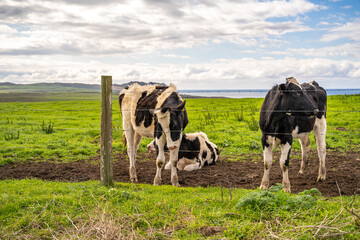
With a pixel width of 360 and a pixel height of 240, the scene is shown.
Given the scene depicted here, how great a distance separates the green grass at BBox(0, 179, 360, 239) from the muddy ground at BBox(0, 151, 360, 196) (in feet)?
7.26

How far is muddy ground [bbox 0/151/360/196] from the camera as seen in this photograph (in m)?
8.55

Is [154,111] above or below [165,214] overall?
above

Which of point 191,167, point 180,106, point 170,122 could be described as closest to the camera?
point 180,106

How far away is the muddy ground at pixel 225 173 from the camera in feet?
28.1

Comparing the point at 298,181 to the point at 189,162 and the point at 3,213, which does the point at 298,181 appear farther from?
the point at 3,213

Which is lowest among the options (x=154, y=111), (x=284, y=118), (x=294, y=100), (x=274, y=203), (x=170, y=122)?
(x=274, y=203)

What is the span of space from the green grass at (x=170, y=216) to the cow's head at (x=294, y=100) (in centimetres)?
236

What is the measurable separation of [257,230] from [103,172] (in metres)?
3.91

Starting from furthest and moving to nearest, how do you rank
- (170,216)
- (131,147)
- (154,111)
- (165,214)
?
(131,147)
(154,111)
(165,214)
(170,216)

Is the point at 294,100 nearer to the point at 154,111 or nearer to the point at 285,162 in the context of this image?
the point at 285,162

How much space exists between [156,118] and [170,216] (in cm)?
372

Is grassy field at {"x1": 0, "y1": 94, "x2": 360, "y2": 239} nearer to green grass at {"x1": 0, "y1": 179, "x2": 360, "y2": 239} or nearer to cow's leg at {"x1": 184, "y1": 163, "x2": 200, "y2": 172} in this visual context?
green grass at {"x1": 0, "y1": 179, "x2": 360, "y2": 239}

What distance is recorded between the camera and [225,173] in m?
9.66

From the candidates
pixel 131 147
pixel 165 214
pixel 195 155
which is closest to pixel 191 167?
pixel 195 155
